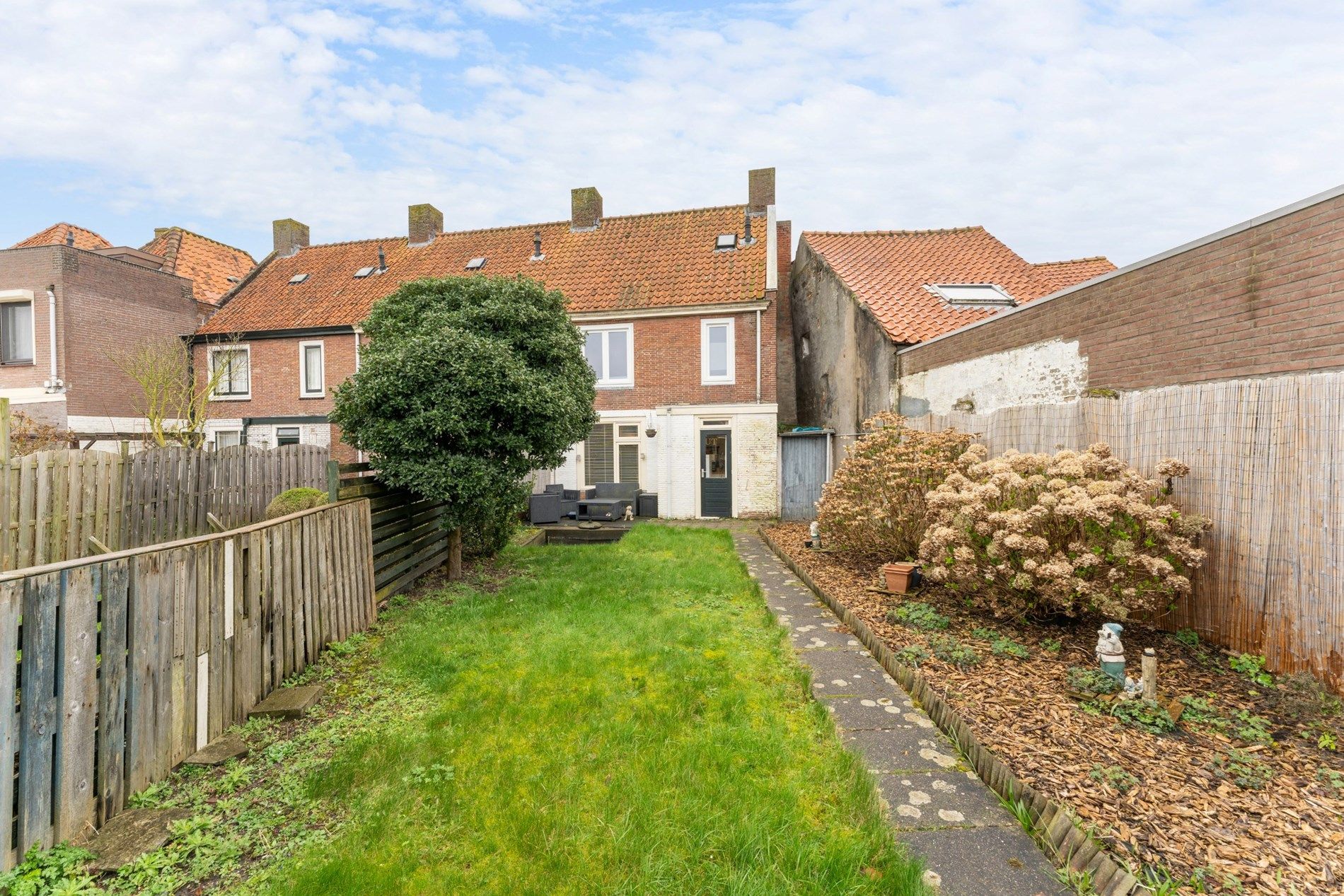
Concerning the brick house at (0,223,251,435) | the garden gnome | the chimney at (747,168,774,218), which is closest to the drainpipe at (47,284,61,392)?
the brick house at (0,223,251,435)

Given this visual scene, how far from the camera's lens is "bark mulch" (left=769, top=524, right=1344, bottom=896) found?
251 centimetres

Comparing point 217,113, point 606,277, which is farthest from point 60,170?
point 606,277

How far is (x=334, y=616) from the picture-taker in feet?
18.7

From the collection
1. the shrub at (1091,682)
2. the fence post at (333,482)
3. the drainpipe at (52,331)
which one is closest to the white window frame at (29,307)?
the drainpipe at (52,331)

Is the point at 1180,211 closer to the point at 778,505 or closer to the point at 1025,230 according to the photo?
the point at 1025,230

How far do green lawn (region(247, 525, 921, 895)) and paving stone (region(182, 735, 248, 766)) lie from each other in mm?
662

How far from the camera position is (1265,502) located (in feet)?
14.0

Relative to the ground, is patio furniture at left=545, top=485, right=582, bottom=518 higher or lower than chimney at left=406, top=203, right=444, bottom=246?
lower

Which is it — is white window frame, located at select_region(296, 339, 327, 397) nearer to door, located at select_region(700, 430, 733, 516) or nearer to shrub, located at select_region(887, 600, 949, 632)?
door, located at select_region(700, 430, 733, 516)

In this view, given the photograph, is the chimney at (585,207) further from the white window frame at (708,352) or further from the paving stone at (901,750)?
the paving stone at (901,750)

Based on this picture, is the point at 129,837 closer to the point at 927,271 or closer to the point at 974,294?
the point at 974,294

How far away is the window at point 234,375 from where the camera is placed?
1920 centimetres

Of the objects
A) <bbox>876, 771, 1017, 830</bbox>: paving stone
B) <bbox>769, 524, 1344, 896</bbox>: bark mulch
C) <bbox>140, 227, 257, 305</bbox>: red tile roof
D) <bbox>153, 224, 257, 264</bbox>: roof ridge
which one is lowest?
<bbox>876, 771, 1017, 830</bbox>: paving stone

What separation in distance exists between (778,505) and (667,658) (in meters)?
10.4
